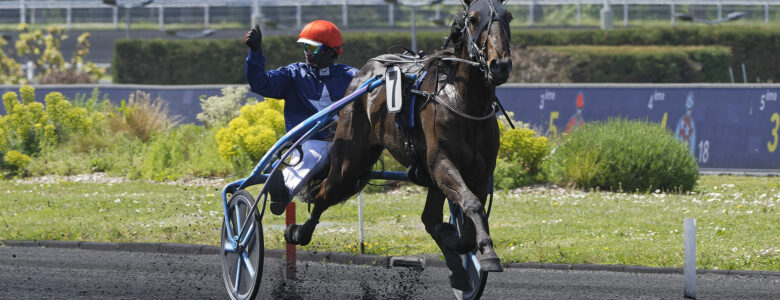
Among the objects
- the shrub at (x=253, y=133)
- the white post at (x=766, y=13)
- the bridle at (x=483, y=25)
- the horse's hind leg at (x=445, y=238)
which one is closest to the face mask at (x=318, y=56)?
the horse's hind leg at (x=445, y=238)

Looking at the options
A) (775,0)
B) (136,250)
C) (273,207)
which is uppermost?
(775,0)

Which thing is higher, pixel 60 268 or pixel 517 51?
pixel 517 51

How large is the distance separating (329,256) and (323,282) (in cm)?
136

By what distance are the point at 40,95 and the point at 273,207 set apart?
1265 centimetres

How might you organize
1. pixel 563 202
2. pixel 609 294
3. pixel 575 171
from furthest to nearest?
pixel 575 171 → pixel 563 202 → pixel 609 294

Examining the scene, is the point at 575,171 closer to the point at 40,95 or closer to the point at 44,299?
the point at 44,299

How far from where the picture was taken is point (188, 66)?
3450 cm

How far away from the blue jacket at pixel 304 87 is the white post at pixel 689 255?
8.80 feet

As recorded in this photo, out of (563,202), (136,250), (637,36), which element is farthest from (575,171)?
(637,36)

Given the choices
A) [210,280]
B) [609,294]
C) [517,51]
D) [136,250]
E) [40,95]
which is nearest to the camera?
[609,294]

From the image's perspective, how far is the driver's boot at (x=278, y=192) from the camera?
7275 millimetres

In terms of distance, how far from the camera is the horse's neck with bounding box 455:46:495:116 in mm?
6168

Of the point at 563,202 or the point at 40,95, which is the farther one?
the point at 40,95

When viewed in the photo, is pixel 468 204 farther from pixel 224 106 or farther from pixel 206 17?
pixel 206 17
